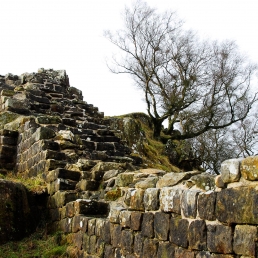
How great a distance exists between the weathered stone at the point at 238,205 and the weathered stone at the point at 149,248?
3.56 feet

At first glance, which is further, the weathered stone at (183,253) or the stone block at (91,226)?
the stone block at (91,226)

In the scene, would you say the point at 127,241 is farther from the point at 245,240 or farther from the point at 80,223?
the point at 245,240

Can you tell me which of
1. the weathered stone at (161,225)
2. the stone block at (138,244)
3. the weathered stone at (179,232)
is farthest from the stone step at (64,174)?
the weathered stone at (179,232)

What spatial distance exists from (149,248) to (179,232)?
1.93ft

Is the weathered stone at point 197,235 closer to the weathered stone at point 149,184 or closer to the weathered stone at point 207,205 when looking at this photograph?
the weathered stone at point 207,205

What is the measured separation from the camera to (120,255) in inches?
192

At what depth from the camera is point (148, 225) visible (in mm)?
4402

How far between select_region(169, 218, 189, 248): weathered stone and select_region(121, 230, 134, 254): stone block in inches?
32.0

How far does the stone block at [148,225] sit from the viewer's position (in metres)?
4.34

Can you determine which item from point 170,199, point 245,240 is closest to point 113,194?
point 170,199

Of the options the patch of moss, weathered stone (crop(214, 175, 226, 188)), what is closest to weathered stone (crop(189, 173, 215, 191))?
weathered stone (crop(214, 175, 226, 188))

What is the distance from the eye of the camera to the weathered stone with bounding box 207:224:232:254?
3.24 m

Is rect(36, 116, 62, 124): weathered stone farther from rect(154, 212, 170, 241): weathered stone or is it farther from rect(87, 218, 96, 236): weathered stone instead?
rect(154, 212, 170, 241): weathered stone

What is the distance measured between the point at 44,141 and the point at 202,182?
5022 millimetres
